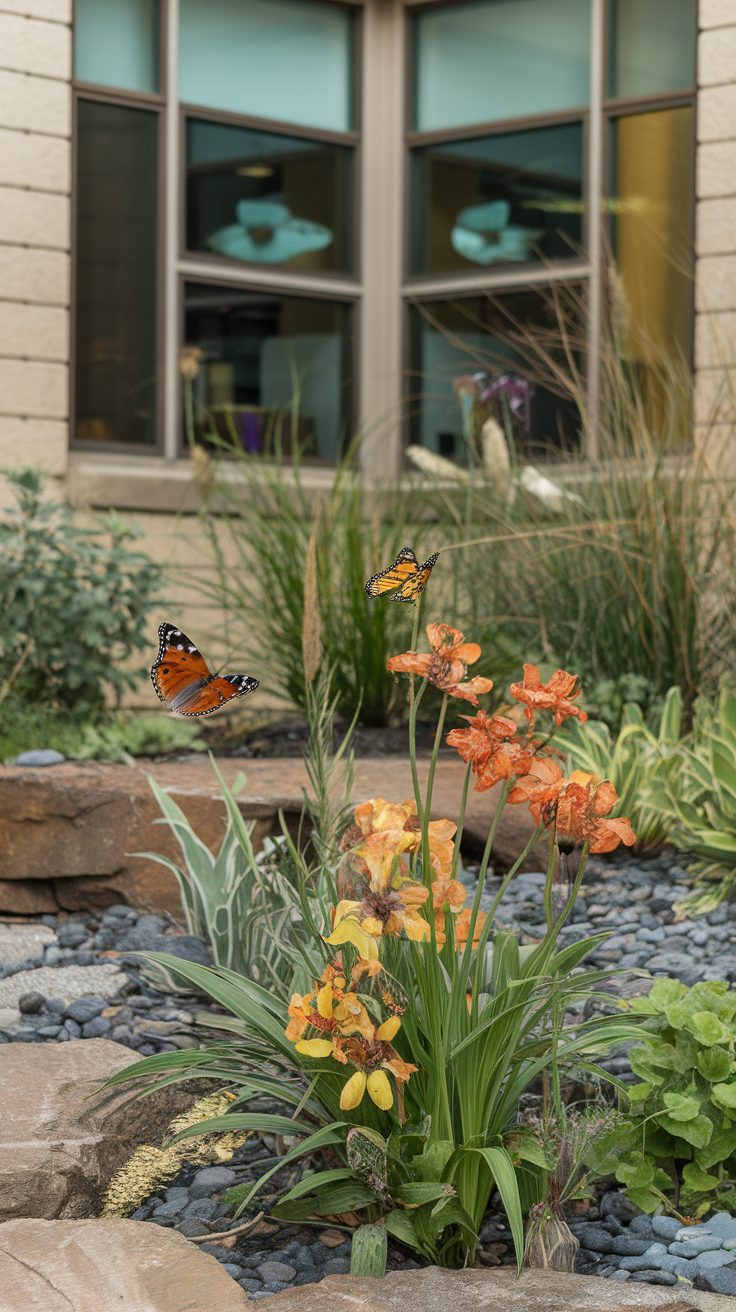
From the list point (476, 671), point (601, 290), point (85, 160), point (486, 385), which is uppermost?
Result: point (85, 160)

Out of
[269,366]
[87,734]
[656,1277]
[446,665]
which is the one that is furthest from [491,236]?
[656,1277]

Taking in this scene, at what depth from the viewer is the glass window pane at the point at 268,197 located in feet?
21.7

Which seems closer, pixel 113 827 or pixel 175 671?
pixel 175 671

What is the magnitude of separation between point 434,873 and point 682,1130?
0.48m

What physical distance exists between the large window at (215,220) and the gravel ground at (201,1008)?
3251mm

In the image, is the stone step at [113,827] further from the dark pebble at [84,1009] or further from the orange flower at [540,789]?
the orange flower at [540,789]

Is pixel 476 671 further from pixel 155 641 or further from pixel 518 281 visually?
pixel 518 281

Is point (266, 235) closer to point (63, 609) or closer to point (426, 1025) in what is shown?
point (63, 609)

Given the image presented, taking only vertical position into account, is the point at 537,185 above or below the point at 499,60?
below

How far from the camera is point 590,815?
64.3 inches

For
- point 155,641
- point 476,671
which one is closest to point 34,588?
point 155,641

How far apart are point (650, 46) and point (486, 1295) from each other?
6.08 meters

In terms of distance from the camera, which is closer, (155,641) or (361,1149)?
(361,1149)

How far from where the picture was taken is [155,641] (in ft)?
17.0
